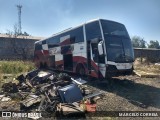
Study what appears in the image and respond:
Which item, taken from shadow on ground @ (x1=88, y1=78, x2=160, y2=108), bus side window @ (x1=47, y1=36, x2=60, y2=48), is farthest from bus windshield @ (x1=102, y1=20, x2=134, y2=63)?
bus side window @ (x1=47, y1=36, x2=60, y2=48)

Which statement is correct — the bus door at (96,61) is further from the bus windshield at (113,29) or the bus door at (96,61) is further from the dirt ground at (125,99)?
the bus windshield at (113,29)

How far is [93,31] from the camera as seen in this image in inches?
477

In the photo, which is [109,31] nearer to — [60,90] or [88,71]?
[88,71]

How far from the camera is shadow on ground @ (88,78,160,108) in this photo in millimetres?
8320

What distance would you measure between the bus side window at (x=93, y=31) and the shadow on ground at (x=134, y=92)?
2777mm

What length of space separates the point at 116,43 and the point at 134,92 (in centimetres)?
298

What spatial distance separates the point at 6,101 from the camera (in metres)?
8.53

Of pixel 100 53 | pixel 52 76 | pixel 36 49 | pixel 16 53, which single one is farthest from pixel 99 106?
pixel 16 53

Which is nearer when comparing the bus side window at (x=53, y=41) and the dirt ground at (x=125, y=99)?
the dirt ground at (x=125, y=99)

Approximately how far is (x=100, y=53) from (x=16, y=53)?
3331cm

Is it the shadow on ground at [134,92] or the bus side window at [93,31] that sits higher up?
the bus side window at [93,31]

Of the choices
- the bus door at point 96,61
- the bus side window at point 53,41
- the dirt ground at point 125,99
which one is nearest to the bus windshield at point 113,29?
the bus door at point 96,61

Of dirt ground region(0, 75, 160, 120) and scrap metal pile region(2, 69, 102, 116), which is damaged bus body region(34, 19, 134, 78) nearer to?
dirt ground region(0, 75, 160, 120)

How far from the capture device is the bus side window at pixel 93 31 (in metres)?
11.6
